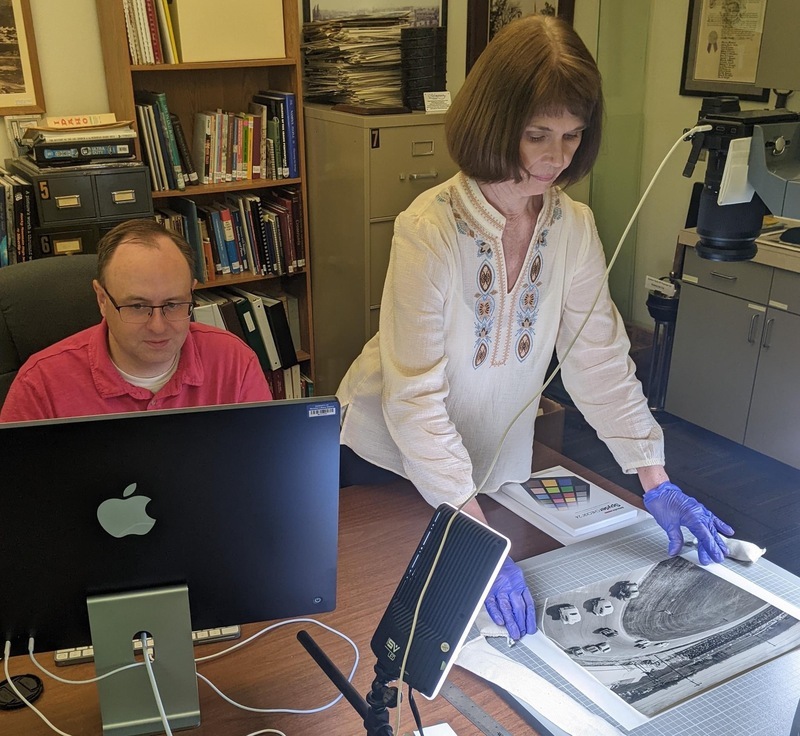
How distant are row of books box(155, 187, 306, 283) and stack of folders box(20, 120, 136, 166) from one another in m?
0.36

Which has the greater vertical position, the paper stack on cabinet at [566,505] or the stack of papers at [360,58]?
the stack of papers at [360,58]

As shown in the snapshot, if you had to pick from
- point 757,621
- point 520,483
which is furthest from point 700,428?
point 757,621

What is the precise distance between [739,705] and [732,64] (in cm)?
325

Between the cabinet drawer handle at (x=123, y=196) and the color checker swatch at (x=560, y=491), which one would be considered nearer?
the color checker swatch at (x=560, y=491)

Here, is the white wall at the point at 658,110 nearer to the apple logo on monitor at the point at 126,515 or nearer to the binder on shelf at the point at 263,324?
the binder on shelf at the point at 263,324

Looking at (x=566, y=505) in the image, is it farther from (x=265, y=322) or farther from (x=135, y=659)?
(x=265, y=322)

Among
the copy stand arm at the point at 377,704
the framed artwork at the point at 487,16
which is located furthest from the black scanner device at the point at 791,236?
the copy stand arm at the point at 377,704

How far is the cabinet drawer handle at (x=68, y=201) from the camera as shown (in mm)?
2684

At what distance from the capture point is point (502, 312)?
63.1 inches

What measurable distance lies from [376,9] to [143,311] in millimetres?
2457

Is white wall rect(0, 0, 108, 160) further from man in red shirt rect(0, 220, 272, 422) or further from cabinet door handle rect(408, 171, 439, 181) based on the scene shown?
man in red shirt rect(0, 220, 272, 422)

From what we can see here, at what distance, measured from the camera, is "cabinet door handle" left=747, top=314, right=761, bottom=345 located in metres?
3.25

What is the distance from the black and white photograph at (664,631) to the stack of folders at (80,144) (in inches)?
84.2

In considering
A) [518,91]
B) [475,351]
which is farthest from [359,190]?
[518,91]
